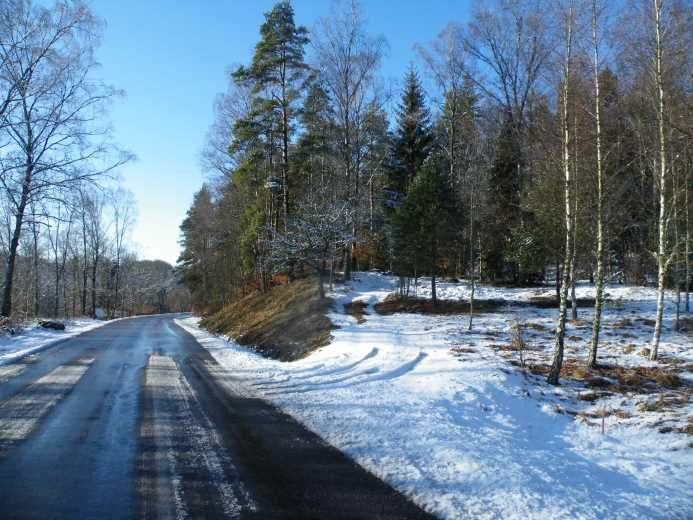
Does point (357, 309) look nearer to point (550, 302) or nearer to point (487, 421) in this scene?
point (550, 302)

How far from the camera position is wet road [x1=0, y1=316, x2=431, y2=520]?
158 inches

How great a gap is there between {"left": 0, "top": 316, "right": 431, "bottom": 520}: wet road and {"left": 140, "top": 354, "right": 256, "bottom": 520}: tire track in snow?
1 centimetres

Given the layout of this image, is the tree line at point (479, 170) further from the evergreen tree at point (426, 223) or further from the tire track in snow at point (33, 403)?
the tire track in snow at point (33, 403)

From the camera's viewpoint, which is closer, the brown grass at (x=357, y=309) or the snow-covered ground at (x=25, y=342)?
the snow-covered ground at (x=25, y=342)

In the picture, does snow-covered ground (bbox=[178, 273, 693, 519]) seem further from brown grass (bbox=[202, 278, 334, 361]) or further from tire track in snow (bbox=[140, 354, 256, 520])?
tire track in snow (bbox=[140, 354, 256, 520])

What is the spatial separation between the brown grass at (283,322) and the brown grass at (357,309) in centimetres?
89

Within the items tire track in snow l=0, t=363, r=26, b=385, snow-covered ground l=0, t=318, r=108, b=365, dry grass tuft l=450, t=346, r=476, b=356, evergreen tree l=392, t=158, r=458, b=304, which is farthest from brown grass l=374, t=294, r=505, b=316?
snow-covered ground l=0, t=318, r=108, b=365

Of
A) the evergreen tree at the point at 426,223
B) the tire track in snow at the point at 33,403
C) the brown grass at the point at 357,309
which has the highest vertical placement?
the evergreen tree at the point at 426,223

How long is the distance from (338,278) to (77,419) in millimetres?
18456

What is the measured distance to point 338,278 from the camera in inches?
965

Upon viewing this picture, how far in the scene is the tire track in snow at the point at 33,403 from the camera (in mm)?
5833

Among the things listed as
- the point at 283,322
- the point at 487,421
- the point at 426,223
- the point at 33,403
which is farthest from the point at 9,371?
the point at 426,223

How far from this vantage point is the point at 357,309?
18.3 metres

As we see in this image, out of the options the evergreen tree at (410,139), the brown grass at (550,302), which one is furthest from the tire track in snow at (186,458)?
the evergreen tree at (410,139)
